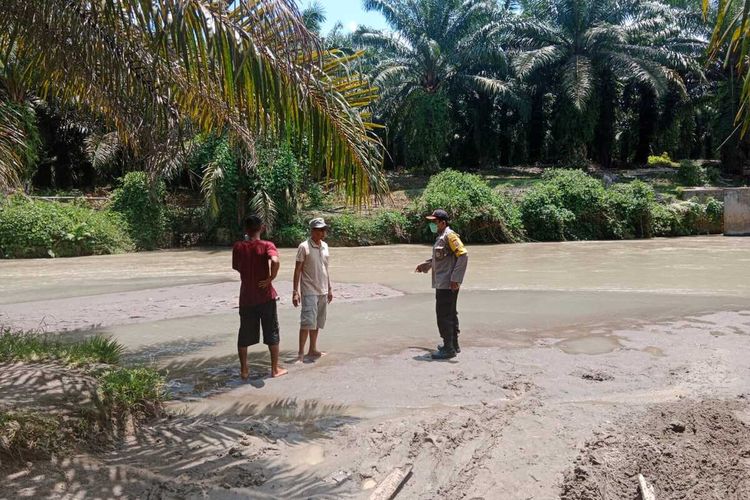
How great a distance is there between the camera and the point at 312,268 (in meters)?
7.28

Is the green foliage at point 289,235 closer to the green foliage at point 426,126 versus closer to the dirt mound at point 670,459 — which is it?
the green foliage at point 426,126

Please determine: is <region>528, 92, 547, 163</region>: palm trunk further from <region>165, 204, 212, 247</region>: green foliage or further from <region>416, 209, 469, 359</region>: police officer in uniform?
<region>416, 209, 469, 359</region>: police officer in uniform

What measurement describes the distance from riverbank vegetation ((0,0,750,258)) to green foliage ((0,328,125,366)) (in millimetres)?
1972

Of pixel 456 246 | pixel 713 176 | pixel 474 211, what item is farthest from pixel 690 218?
pixel 456 246

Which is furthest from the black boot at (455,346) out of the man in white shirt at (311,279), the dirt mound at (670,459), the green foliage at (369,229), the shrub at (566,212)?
the shrub at (566,212)

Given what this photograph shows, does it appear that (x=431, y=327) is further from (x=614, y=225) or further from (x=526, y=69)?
(x=526, y=69)

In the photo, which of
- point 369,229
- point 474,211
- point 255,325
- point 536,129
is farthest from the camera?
point 536,129

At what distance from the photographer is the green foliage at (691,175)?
3042cm

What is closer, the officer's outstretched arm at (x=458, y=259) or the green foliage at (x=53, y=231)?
the officer's outstretched arm at (x=458, y=259)

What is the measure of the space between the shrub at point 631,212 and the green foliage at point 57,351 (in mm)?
20931

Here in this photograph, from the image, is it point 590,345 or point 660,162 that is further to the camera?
point 660,162

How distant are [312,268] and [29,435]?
3.59m

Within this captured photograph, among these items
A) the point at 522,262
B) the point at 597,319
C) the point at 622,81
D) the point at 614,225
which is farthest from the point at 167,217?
the point at 622,81

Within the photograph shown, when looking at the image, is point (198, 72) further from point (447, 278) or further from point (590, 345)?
point (590, 345)
